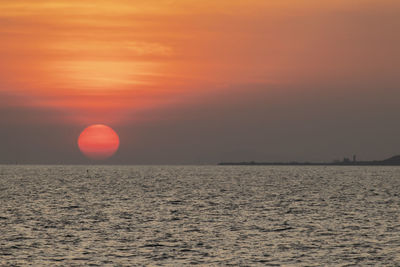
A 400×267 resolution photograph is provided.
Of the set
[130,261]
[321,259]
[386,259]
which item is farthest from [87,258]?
[386,259]

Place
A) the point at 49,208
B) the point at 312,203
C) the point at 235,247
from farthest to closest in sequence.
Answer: the point at 312,203 < the point at 49,208 < the point at 235,247

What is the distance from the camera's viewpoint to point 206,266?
1682 inches

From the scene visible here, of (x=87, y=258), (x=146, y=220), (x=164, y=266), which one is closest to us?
(x=164, y=266)

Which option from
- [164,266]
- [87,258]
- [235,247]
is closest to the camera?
[164,266]

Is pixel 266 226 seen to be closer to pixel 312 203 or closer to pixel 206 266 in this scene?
pixel 206 266

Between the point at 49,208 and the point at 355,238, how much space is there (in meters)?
51.1

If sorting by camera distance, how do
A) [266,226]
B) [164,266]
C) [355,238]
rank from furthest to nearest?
[266,226] → [355,238] → [164,266]

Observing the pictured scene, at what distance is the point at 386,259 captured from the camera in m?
45.0

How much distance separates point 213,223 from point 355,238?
18948mm

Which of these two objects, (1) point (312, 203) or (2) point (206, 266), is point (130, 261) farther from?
(1) point (312, 203)

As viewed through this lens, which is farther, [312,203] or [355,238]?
[312,203]

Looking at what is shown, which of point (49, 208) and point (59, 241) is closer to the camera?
point (59, 241)

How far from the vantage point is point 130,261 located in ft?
145

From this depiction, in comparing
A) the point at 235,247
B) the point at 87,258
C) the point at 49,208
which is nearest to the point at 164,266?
the point at 87,258
